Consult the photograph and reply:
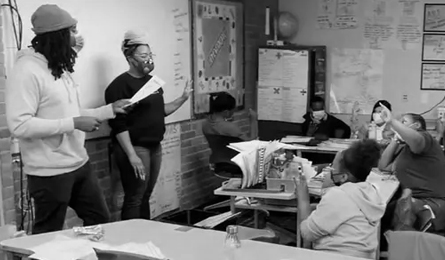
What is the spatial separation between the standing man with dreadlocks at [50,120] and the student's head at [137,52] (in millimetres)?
1202

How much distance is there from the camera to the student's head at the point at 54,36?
109 inches

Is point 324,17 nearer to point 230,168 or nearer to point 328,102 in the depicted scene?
point 328,102

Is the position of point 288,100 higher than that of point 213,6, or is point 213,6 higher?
point 213,6

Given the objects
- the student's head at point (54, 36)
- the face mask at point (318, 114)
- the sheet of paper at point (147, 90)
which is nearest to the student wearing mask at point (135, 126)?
the sheet of paper at point (147, 90)

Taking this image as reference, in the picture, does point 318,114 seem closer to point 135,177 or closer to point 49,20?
point 135,177

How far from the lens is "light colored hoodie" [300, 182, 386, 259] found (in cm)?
265

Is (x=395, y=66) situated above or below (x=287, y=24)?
below

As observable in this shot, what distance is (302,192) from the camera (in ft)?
10.3

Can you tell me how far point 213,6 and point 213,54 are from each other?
1.52 ft

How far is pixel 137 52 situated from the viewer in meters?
4.14

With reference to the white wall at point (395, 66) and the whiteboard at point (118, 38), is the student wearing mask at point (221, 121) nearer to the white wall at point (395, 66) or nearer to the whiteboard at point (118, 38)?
the whiteboard at point (118, 38)

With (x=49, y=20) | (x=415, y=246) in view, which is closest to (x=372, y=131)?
(x=415, y=246)

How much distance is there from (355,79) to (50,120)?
4.61 m

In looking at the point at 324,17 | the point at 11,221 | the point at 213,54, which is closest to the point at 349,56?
the point at 324,17
